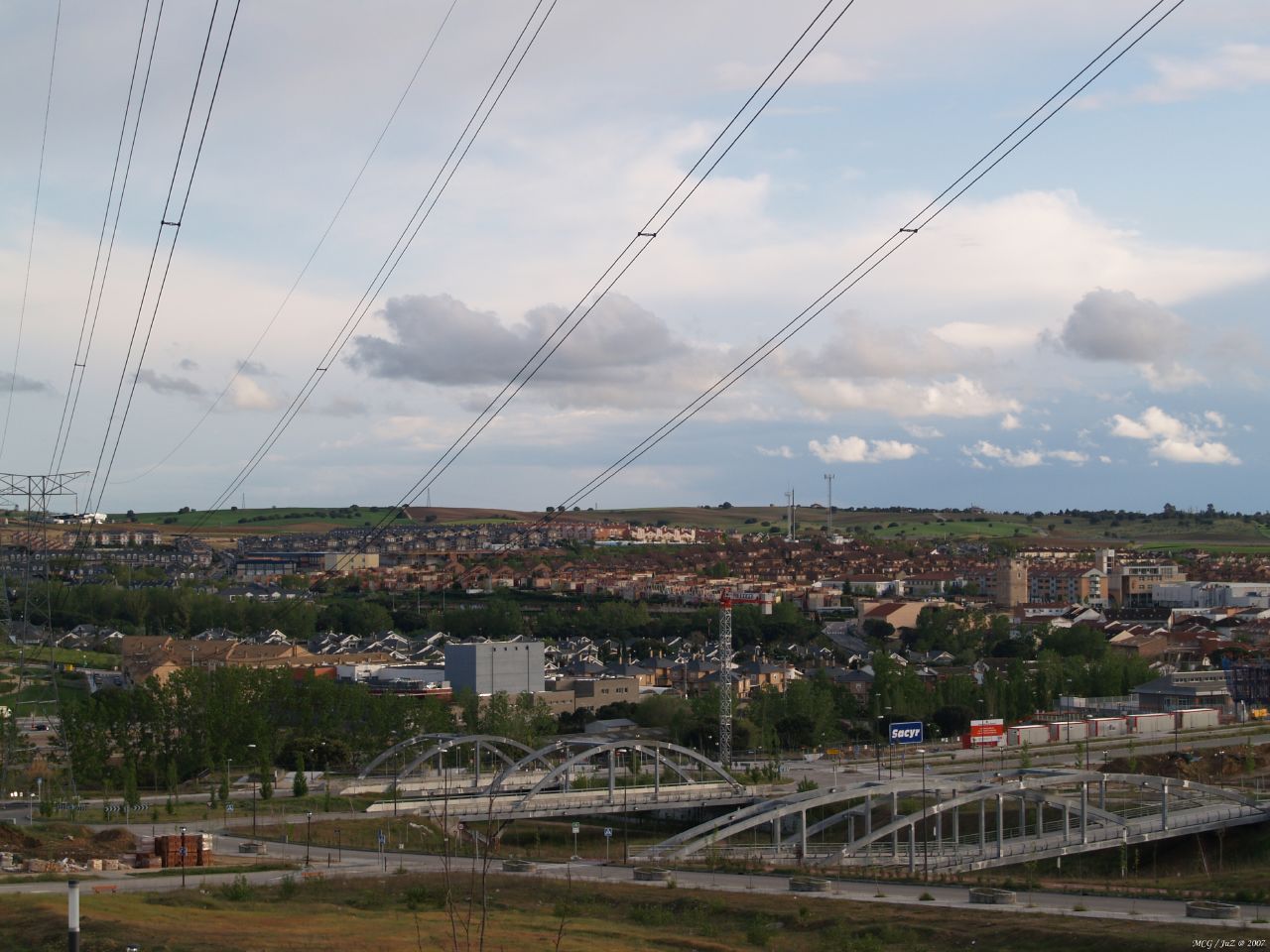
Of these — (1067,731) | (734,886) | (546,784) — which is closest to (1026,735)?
(1067,731)

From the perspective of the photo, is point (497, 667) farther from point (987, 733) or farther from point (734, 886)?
point (734, 886)

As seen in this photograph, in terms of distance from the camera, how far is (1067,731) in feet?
206

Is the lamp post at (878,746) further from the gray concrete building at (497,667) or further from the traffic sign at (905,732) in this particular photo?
the gray concrete building at (497,667)

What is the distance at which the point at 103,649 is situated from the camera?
10275 cm

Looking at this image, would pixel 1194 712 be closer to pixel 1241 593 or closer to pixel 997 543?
pixel 1241 593

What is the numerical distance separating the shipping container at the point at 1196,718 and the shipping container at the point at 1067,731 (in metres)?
6.09

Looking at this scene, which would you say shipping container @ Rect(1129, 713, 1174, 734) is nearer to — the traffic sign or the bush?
the traffic sign

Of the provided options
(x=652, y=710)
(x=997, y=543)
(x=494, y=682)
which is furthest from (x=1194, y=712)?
(x=997, y=543)

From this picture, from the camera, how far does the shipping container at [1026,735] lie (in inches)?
2413

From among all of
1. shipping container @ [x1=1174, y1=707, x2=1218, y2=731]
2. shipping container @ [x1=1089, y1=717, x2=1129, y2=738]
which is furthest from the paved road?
shipping container @ [x1=1174, y1=707, x2=1218, y2=731]

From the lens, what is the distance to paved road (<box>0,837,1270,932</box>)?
2567 centimetres

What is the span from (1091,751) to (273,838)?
112 ft

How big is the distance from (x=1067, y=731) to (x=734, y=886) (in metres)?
35.9

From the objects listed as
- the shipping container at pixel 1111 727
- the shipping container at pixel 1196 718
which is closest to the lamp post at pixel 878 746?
the shipping container at pixel 1111 727
